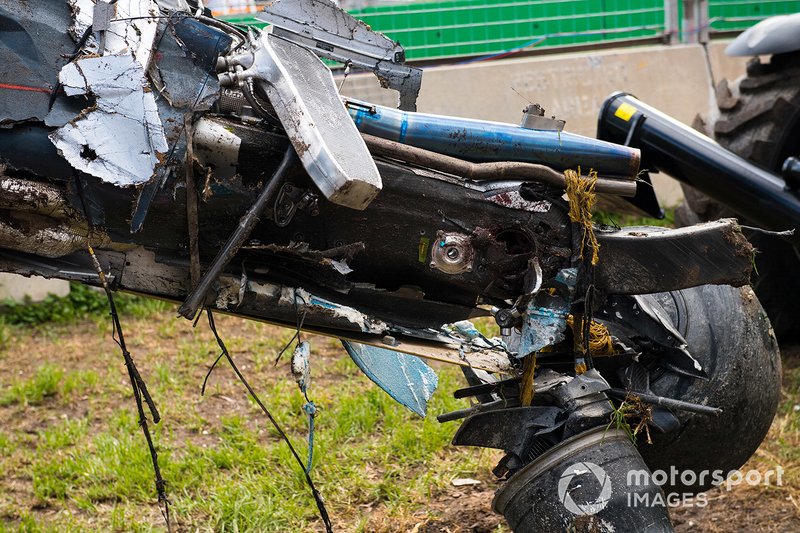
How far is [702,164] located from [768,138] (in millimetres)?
852

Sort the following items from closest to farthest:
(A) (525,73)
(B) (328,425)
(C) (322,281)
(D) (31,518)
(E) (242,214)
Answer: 1. (E) (242,214)
2. (C) (322,281)
3. (D) (31,518)
4. (B) (328,425)
5. (A) (525,73)

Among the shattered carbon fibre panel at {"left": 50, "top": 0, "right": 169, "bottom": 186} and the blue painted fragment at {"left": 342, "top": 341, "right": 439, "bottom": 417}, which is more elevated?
the shattered carbon fibre panel at {"left": 50, "top": 0, "right": 169, "bottom": 186}

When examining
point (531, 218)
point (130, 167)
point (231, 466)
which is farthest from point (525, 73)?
point (130, 167)

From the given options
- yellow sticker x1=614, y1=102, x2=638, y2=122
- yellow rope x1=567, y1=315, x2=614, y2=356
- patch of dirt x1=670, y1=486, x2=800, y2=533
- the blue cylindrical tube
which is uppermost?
yellow sticker x1=614, y1=102, x2=638, y2=122

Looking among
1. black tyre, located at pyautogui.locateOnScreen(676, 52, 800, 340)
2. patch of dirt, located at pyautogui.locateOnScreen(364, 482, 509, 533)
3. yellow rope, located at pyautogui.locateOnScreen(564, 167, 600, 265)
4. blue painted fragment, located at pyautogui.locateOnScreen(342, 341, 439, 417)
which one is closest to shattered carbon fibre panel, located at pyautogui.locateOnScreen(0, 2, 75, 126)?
blue painted fragment, located at pyautogui.locateOnScreen(342, 341, 439, 417)

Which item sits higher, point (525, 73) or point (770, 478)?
point (525, 73)

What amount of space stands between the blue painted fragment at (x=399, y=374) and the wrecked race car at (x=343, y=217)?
295mm

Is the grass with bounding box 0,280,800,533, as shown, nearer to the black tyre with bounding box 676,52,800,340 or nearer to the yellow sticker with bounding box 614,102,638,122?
the black tyre with bounding box 676,52,800,340

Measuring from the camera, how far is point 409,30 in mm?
7398

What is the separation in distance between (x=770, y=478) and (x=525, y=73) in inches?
173

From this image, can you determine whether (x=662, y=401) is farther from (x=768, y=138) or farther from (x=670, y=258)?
(x=768, y=138)

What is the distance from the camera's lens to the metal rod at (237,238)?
2.25 meters

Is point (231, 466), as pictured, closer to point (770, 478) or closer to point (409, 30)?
point (770, 478)

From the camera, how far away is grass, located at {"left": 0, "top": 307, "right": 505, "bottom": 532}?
3553mm
